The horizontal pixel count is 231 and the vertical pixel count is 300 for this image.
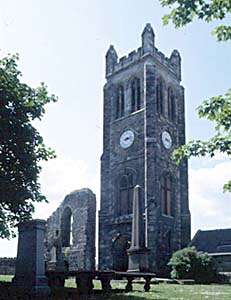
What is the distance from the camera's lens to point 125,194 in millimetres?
35156

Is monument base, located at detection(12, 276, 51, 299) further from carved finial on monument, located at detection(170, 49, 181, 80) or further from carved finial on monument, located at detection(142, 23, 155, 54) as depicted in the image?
carved finial on monument, located at detection(170, 49, 181, 80)

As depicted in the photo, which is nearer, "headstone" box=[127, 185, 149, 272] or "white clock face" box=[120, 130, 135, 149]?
"headstone" box=[127, 185, 149, 272]

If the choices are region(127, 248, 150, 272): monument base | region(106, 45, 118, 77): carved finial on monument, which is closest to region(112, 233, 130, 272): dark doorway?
region(127, 248, 150, 272): monument base

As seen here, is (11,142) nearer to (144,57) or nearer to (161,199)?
(161,199)

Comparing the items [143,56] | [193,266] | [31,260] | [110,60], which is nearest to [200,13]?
[31,260]

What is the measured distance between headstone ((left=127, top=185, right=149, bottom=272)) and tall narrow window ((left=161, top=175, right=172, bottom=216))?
10.7 meters

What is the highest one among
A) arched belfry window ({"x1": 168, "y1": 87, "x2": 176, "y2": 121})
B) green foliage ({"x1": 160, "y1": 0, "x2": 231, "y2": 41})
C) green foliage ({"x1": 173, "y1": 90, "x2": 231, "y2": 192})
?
arched belfry window ({"x1": 168, "y1": 87, "x2": 176, "y2": 121})

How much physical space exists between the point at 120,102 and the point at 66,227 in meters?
11.8

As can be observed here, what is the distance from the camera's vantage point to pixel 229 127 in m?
7.01

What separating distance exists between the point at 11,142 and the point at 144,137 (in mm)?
20100

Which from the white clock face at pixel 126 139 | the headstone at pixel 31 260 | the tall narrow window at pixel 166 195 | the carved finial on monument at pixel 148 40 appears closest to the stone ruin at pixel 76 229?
the white clock face at pixel 126 139

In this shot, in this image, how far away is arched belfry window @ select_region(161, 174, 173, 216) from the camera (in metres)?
34.2

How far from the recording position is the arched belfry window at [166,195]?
34219 mm

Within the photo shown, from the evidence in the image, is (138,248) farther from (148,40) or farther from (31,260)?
(148,40)
